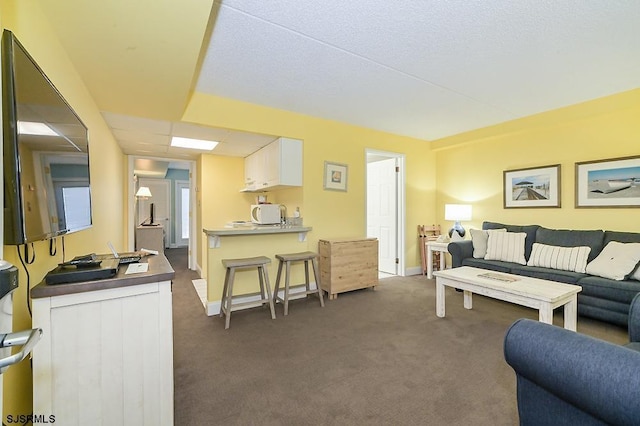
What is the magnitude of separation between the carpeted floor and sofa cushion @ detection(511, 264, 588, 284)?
40 cm

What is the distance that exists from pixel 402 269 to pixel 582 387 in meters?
4.08

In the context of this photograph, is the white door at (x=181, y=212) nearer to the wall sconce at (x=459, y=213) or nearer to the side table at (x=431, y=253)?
the side table at (x=431, y=253)

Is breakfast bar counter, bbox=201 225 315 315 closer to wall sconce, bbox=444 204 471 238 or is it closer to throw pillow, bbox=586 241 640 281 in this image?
wall sconce, bbox=444 204 471 238

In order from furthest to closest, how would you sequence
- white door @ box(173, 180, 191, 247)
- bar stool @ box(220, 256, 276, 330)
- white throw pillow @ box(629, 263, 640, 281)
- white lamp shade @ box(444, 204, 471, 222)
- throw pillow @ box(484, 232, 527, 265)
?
1. white door @ box(173, 180, 191, 247)
2. white lamp shade @ box(444, 204, 471, 222)
3. throw pillow @ box(484, 232, 527, 265)
4. bar stool @ box(220, 256, 276, 330)
5. white throw pillow @ box(629, 263, 640, 281)

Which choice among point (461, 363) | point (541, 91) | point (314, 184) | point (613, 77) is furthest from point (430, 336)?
point (613, 77)

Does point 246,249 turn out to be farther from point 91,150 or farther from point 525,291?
point 525,291

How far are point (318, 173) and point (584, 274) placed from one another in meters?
3.18

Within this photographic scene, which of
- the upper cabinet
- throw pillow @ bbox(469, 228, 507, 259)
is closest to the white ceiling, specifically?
the upper cabinet

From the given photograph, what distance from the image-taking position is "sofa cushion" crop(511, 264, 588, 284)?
2.89 meters

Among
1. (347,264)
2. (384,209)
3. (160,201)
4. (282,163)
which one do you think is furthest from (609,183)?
(160,201)

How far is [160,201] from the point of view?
8.47 metres

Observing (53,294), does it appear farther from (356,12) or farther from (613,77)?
(613,77)

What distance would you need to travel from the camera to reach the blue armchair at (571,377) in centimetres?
79

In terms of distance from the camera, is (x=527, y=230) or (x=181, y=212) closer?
(x=527, y=230)
